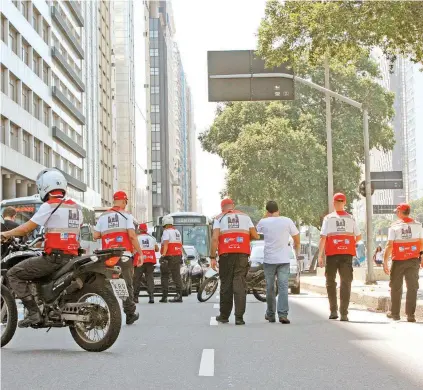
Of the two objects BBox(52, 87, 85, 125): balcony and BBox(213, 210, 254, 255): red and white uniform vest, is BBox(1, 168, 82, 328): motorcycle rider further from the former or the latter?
BBox(52, 87, 85, 125): balcony

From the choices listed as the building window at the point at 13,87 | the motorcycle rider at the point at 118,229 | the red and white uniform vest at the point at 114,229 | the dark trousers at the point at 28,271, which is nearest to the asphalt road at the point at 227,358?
the dark trousers at the point at 28,271

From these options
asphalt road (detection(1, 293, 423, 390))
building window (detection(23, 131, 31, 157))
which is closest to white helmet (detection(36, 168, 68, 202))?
asphalt road (detection(1, 293, 423, 390))

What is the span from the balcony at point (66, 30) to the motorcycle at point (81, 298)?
2090 inches

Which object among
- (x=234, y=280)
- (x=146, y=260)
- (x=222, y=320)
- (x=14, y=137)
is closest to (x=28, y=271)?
(x=234, y=280)

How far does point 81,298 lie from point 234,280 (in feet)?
14.0

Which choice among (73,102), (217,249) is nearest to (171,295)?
(217,249)

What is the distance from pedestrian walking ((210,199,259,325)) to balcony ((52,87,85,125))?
161 feet

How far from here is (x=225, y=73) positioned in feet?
75.7

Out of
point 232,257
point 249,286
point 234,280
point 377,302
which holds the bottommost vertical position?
point 377,302

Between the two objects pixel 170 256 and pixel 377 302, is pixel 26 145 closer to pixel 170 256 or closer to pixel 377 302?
pixel 170 256

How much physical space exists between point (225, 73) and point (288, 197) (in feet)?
71.6

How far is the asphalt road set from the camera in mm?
6840

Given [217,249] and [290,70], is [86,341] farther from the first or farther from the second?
[290,70]

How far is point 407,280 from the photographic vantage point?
43.1ft
